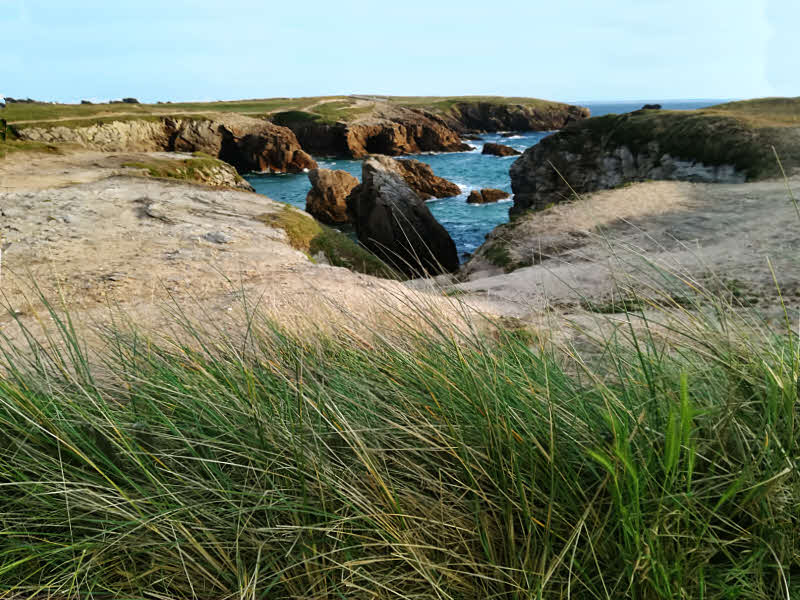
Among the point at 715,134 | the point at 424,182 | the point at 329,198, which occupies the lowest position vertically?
→ the point at 329,198

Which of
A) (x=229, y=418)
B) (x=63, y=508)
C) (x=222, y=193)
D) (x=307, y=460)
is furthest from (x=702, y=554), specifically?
(x=222, y=193)

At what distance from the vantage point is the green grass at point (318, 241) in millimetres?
11453

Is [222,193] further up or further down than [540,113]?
further down

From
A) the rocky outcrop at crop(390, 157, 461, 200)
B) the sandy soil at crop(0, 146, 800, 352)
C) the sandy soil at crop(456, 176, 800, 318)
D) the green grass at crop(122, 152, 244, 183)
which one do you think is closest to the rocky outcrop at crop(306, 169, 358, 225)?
the green grass at crop(122, 152, 244, 183)

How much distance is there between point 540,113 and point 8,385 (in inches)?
4451

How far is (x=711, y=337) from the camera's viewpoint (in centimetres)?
194

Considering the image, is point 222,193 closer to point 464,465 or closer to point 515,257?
point 515,257

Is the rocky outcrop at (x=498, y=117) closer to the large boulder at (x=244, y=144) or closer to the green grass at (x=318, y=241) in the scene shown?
the large boulder at (x=244, y=144)

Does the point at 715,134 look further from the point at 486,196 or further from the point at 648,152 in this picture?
the point at 486,196

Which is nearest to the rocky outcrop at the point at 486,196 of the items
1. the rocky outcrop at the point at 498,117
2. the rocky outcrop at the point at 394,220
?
the rocky outcrop at the point at 394,220

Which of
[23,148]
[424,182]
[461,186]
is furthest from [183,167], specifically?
[461,186]

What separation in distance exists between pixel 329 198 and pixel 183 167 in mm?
7897

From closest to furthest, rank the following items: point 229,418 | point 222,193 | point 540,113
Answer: point 229,418 → point 222,193 → point 540,113

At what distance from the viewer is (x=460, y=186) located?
39.7m
